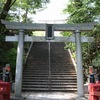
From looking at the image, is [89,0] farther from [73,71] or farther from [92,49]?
[73,71]

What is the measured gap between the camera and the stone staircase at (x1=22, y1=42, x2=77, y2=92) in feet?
43.4

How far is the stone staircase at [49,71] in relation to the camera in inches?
521

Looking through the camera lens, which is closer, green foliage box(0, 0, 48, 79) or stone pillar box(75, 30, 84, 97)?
stone pillar box(75, 30, 84, 97)

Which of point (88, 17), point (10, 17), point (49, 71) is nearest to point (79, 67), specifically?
point (88, 17)

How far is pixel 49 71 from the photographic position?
15.1 m

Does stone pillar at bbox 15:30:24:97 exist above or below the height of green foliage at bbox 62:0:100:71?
below

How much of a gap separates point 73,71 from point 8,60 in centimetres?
479

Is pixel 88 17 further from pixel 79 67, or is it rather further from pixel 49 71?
pixel 49 71

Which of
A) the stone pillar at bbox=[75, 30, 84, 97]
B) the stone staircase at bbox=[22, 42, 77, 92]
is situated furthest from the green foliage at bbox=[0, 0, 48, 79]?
the stone pillar at bbox=[75, 30, 84, 97]

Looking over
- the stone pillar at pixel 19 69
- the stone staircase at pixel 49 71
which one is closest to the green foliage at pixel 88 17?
the stone staircase at pixel 49 71

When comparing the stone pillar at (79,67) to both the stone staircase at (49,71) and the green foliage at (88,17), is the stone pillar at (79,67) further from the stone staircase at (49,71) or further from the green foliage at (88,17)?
the stone staircase at (49,71)

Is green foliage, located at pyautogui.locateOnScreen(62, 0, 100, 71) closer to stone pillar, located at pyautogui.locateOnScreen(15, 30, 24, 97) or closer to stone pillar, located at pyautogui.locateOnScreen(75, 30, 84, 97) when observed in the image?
stone pillar, located at pyautogui.locateOnScreen(75, 30, 84, 97)

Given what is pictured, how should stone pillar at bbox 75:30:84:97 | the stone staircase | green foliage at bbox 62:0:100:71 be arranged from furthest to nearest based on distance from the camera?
the stone staircase → green foliage at bbox 62:0:100:71 → stone pillar at bbox 75:30:84:97

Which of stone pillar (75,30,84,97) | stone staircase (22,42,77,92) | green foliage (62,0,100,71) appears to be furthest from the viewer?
stone staircase (22,42,77,92)
